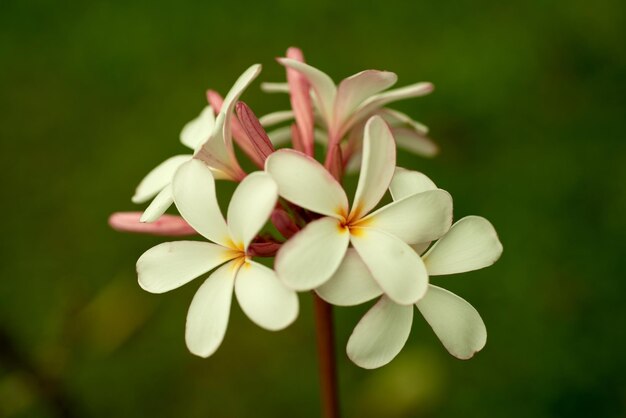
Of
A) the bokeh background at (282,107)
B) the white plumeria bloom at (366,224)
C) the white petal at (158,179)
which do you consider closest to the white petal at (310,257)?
the white plumeria bloom at (366,224)

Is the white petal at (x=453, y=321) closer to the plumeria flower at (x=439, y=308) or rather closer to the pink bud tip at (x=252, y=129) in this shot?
the plumeria flower at (x=439, y=308)

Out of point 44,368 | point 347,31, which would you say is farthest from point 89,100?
point 44,368

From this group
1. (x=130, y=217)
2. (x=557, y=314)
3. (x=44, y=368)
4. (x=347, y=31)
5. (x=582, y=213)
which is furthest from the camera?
(x=347, y=31)

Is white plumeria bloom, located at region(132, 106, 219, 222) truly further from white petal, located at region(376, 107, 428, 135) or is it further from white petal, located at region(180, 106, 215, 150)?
white petal, located at region(376, 107, 428, 135)

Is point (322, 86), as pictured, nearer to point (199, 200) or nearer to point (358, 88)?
point (358, 88)

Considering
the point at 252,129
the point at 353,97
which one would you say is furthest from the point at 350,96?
the point at 252,129

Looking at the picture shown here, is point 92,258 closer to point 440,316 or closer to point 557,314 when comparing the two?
point 557,314

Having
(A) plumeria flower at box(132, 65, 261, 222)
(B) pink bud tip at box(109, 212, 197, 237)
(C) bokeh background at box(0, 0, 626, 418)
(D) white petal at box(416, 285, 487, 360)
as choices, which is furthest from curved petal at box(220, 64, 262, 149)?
(C) bokeh background at box(0, 0, 626, 418)
